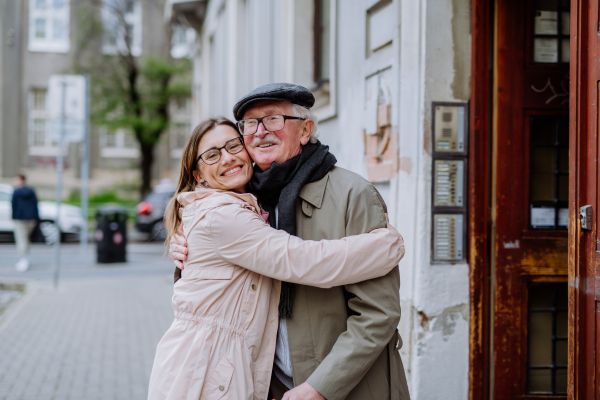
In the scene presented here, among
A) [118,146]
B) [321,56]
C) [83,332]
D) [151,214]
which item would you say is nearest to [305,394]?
[83,332]

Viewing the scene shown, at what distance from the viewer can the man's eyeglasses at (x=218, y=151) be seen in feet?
7.42

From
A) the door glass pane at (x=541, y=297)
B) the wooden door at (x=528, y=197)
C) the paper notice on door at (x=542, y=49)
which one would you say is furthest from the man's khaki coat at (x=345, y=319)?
the paper notice on door at (x=542, y=49)

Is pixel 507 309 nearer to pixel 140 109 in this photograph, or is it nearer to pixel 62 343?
pixel 62 343

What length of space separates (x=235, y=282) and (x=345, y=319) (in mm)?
431

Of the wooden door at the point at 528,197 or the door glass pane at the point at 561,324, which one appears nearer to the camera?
the wooden door at the point at 528,197

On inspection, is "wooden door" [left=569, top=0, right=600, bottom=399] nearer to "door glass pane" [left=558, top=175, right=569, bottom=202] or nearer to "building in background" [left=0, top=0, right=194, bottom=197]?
"door glass pane" [left=558, top=175, right=569, bottom=202]

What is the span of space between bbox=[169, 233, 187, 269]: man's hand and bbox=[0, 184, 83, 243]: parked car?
550 inches

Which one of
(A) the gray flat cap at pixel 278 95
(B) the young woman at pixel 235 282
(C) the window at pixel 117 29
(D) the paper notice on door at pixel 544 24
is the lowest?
(B) the young woman at pixel 235 282

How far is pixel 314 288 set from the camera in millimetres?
2109

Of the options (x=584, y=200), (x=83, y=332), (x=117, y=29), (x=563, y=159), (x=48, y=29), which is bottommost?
(x=83, y=332)

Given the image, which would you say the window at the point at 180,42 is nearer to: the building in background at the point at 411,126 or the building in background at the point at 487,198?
the building in background at the point at 411,126

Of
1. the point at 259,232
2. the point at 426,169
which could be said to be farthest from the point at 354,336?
the point at 426,169

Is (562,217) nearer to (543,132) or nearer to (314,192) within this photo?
(543,132)

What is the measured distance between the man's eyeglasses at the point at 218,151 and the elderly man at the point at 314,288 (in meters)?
0.04
